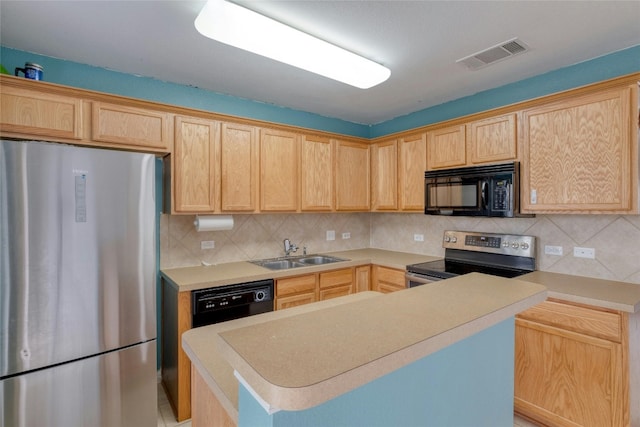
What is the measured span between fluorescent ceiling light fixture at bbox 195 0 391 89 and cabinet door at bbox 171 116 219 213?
951mm

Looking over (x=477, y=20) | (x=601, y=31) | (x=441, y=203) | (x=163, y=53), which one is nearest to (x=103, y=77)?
(x=163, y=53)

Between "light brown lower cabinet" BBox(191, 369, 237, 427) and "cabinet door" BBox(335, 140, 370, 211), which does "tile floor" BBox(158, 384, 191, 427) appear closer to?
"light brown lower cabinet" BBox(191, 369, 237, 427)

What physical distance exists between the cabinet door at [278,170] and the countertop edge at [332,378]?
2248mm

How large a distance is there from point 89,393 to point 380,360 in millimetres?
2042

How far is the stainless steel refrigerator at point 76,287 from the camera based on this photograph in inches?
62.7

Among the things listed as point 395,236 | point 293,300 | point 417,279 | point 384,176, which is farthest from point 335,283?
point 384,176

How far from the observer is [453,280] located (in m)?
1.31

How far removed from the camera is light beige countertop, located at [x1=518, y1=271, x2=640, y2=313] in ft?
5.82

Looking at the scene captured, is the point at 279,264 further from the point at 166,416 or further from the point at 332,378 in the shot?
the point at 332,378

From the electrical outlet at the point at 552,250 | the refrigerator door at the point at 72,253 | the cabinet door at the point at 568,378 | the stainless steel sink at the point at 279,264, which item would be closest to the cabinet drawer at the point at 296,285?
the stainless steel sink at the point at 279,264

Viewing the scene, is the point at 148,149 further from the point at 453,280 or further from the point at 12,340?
the point at 453,280

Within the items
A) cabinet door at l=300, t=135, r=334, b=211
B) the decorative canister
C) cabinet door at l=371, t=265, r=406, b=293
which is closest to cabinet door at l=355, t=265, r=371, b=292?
cabinet door at l=371, t=265, r=406, b=293

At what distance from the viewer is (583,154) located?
83.3 inches

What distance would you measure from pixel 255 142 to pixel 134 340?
1.81 m
